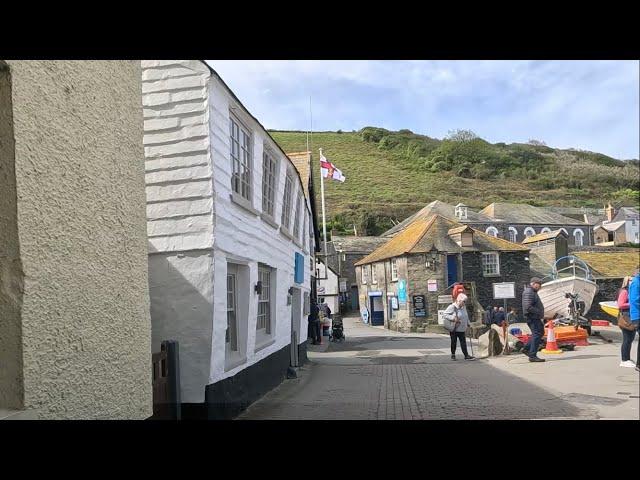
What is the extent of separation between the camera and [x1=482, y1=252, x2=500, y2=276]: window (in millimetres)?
1801

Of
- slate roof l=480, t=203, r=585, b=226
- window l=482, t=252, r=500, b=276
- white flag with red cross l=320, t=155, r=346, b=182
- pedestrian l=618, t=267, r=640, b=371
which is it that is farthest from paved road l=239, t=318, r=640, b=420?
white flag with red cross l=320, t=155, r=346, b=182

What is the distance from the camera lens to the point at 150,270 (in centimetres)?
243

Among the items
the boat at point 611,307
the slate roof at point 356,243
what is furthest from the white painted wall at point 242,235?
the boat at point 611,307

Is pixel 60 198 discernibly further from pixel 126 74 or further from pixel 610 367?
pixel 610 367

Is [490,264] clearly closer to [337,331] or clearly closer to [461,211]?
[461,211]

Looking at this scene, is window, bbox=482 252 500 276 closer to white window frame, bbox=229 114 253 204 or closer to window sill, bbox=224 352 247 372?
white window frame, bbox=229 114 253 204

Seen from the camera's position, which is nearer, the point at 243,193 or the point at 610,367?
the point at 610,367

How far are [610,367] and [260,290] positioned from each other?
1647 millimetres

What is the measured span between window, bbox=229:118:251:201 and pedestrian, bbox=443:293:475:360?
3.09 feet

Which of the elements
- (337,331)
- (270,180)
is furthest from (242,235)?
(337,331)

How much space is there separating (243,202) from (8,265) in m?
0.89

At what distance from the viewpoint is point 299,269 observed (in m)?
3.48

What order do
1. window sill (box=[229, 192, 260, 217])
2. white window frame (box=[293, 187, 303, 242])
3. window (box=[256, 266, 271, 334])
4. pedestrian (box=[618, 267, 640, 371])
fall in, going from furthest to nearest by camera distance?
window (box=[256, 266, 271, 334])
white window frame (box=[293, 187, 303, 242])
window sill (box=[229, 192, 260, 217])
pedestrian (box=[618, 267, 640, 371])
